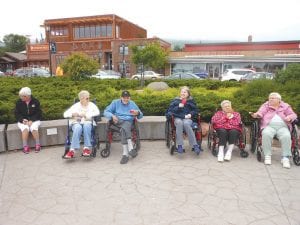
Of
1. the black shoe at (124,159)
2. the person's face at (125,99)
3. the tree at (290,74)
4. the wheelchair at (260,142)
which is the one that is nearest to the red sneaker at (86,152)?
the black shoe at (124,159)

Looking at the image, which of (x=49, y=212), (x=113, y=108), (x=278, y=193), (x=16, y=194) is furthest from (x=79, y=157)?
(x=278, y=193)

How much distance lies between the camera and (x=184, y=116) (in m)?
5.84

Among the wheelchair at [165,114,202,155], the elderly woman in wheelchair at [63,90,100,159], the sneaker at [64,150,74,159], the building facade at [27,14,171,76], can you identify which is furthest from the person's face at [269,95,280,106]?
the building facade at [27,14,171,76]

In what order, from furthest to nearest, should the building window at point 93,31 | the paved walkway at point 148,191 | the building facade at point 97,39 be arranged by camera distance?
the building window at point 93,31
the building facade at point 97,39
the paved walkway at point 148,191

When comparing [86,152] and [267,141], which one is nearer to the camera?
[267,141]

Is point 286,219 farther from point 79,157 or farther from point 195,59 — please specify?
point 195,59

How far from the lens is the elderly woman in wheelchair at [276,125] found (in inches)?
208

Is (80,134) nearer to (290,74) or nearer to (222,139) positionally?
(222,139)

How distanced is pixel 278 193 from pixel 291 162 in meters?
1.36

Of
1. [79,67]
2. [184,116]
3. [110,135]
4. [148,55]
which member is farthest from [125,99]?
[148,55]

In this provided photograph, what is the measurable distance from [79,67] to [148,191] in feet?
45.0

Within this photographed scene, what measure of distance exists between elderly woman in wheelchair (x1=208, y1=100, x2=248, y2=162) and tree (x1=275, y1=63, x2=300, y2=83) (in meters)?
4.91

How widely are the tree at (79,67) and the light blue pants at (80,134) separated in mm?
11995

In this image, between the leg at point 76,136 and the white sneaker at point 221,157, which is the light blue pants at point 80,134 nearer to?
the leg at point 76,136
